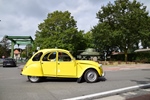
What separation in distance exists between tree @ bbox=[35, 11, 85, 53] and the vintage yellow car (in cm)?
3462

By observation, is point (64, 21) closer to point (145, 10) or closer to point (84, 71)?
point (145, 10)

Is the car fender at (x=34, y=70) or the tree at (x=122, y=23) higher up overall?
the tree at (x=122, y=23)

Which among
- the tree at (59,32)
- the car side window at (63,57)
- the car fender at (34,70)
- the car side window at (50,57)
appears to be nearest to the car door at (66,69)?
the car side window at (63,57)

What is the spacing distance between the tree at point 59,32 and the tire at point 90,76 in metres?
34.9

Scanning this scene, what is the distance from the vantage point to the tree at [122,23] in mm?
35062

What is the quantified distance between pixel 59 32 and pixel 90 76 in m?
36.8

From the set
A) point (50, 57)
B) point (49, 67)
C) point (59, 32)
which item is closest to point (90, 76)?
point (49, 67)

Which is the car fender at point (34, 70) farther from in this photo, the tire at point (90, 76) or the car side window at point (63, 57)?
the tire at point (90, 76)

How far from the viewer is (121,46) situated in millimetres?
38625

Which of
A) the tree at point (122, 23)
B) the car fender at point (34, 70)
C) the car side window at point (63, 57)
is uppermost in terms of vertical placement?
the tree at point (122, 23)

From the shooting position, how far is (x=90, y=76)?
38.8 ft

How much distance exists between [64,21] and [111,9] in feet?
45.7

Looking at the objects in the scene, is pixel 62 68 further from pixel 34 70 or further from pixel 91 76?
pixel 91 76

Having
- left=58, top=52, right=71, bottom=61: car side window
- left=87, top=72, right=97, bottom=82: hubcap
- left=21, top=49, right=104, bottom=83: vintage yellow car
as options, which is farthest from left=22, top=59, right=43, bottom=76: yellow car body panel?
left=87, top=72, right=97, bottom=82: hubcap
